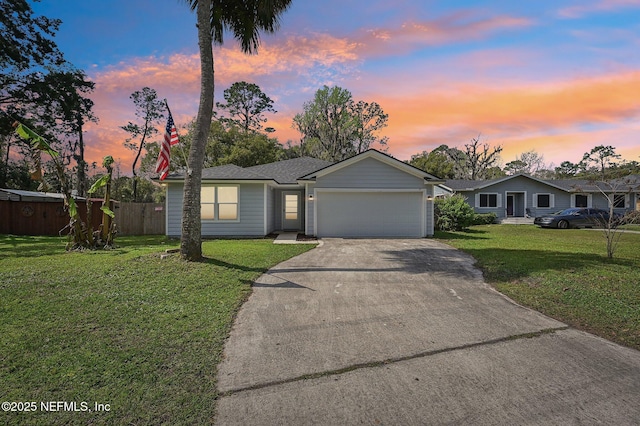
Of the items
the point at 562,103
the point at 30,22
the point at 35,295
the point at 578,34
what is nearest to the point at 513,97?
the point at 562,103

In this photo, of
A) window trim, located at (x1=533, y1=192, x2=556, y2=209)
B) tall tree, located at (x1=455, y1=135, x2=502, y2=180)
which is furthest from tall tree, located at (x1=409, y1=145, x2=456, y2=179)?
window trim, located at (x1=533, y1=192, x2=556, y2=209)

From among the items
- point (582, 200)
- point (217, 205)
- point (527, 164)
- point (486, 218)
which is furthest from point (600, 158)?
point (217, 205)

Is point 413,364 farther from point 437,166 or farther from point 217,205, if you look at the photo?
point 437,166

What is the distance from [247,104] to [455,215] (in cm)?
2896

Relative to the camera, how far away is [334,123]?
1615 inches

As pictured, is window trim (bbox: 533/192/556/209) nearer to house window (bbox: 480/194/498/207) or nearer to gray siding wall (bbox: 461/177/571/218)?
gray siding wall (bbox: 461/177/571/218)

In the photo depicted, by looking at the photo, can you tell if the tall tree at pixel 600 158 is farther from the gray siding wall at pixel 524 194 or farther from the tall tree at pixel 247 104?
the tall tree at pixel 247 104

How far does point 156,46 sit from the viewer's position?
12586mm

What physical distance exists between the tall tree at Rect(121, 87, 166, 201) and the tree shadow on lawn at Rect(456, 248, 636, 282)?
33115mm

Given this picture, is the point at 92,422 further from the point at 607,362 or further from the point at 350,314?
the point at 607,362

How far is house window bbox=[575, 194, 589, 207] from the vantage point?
28.3 metres

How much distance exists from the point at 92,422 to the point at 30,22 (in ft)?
79.0

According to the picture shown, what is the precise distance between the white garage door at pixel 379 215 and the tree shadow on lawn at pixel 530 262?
15.9 ft

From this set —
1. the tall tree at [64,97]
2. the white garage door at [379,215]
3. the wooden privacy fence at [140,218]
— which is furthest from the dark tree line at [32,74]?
the white garage door at [379,215]
